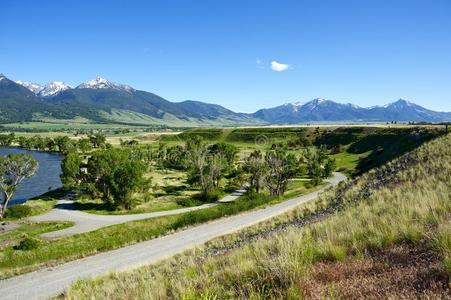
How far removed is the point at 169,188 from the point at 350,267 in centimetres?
9551

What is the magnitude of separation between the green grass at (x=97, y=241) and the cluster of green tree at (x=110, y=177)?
15.6 m

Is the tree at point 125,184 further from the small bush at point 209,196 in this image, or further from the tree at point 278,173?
the tree at point 278,173

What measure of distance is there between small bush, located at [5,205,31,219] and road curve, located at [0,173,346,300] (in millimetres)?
34029

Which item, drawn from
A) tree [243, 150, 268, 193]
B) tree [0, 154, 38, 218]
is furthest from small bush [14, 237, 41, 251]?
tree [243, 150, 268, 193]

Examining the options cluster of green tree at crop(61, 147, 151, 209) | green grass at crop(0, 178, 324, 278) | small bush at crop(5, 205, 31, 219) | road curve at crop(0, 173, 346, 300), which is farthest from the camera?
cluster of green tree at crop(61, 147, 151, 209)

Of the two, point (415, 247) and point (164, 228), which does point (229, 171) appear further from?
point (415, 247)

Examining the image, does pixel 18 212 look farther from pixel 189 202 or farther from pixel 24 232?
pixel 189 202

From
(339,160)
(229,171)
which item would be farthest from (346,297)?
(339,160)

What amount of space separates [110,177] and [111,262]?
4273 cm

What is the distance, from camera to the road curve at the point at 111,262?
33.3 metres

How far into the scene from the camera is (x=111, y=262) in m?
41.3

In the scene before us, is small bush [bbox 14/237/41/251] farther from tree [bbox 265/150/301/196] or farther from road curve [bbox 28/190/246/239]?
tree [bbox 265/150/301/196]

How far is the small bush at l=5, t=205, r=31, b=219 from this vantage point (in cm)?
7256

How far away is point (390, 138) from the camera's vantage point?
175 metres
